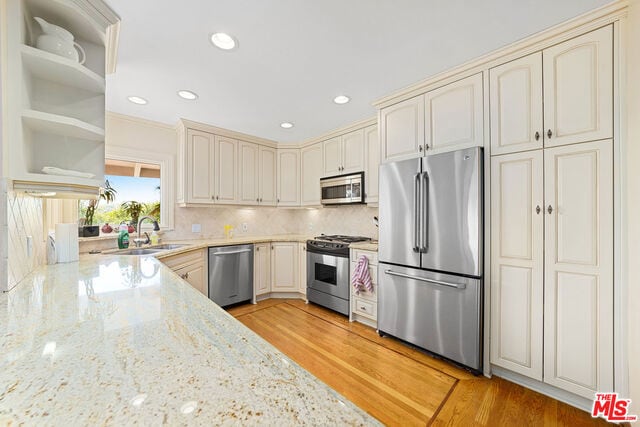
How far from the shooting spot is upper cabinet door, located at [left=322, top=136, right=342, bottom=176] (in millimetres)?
3439

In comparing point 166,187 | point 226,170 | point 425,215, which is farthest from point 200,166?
point 425,215

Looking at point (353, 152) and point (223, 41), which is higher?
point (223, 41)

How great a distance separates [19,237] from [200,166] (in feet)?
6.88

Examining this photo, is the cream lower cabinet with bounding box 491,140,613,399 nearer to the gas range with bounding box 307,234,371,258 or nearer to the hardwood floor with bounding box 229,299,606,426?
the hardwood floor with bounding box 229,299,606,426

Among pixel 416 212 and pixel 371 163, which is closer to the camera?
pixel 416 212

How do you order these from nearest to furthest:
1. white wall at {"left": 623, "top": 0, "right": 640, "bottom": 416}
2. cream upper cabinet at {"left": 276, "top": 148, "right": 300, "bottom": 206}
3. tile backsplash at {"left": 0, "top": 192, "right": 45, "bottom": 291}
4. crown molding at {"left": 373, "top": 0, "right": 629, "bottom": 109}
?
tile backsplash at {"left": 0, "top": 192, "right": 45, "bottom": 291} < white wall at {"left": 623, "top": 0, "right": 640, "bottom": 416} < crown molding at {"left": 373, "top": 0, "right": 629, "bottom": 109} < cream upper cabinet at {"left": 276, "top": 148, "right": 300, "bottom": 206}

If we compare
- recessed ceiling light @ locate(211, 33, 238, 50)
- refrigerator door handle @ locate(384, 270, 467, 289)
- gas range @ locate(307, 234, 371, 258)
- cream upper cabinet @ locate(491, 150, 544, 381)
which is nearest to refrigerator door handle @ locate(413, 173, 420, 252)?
refrigerator door handle @ locate(384, 270, 467, 289)

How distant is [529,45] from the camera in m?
1.72

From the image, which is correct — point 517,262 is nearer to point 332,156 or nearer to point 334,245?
point 334,245

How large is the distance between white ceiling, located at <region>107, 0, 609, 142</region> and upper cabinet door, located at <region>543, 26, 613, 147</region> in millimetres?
199

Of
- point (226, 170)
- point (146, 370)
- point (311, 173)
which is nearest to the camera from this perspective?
point (146, 370)

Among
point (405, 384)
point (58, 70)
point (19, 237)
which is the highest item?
point (58, 70)

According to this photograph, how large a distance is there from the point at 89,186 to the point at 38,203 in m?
0.74

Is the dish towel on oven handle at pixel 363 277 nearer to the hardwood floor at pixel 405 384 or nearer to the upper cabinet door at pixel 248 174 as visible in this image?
the hardwood floor at pixel 405 384
